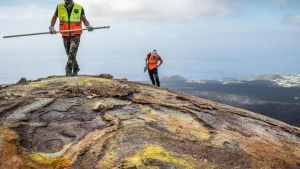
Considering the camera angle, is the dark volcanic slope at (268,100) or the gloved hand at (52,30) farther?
the dark volcanic slope at (268,100)

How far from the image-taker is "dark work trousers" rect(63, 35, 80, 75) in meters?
17.5

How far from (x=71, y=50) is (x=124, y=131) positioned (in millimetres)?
7131

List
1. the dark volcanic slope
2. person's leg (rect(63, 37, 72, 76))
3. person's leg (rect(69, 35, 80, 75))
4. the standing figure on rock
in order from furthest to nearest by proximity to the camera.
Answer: the dark volcanic slope < the standing figure on rock < person's leg (rect(63, 37, 72, 76)) < person's leg (rect(69, 35, 80, 75))

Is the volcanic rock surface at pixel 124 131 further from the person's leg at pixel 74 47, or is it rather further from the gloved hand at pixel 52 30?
the gloved hand at pixel 52 30

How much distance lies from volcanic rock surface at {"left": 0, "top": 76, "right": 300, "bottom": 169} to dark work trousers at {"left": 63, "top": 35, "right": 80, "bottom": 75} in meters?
2.04

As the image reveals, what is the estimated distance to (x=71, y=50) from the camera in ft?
57.2

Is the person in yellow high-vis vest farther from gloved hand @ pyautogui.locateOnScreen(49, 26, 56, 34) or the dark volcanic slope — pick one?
the dark volcanic slope

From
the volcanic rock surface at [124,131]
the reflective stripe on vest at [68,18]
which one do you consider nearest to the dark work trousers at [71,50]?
the reflective stripe on vest at [68,18]

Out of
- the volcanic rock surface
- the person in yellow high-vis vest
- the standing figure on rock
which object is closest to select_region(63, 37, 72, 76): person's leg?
the person in yellow high-vis vest

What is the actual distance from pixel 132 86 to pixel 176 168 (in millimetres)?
6451

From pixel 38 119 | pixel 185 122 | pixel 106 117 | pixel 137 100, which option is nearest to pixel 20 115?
pixel 38 119

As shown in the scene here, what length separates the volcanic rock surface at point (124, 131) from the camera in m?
10.1

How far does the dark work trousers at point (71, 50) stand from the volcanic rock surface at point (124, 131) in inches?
80.2

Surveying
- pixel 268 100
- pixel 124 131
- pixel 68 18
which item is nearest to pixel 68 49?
pixel 68 18
